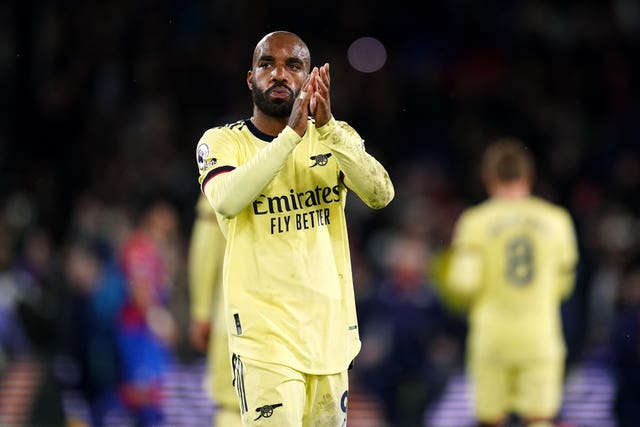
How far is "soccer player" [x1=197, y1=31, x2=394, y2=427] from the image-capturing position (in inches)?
209

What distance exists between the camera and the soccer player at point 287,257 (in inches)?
209

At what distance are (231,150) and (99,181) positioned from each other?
10.9 meters

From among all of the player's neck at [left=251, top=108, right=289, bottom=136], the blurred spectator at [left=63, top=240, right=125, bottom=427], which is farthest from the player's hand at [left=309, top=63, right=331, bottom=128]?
the blurred spectator at [left=63, top=240, right=125, bottom=427]

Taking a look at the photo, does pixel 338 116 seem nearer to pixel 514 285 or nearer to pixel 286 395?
pixel 514 285

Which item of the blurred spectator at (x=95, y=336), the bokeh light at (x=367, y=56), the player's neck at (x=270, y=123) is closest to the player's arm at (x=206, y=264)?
the blurred spectator at (x=95, y=336)

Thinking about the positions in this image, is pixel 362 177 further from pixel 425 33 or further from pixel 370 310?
pixel 425 33

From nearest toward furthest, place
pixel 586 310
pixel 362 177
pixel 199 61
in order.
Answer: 1. pixel 362 177
2. pixel 586 310
3. pixel 199 61

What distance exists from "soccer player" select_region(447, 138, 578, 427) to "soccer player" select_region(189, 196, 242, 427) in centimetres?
186

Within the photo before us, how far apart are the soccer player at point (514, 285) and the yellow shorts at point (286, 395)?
4156 mm

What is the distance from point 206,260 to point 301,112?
390cm

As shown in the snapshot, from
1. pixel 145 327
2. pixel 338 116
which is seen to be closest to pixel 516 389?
pixel 145 327

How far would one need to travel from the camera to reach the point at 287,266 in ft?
17.7

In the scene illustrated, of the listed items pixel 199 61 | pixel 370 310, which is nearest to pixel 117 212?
pixel 199 61

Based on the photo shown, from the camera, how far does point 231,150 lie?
17.9 feet
